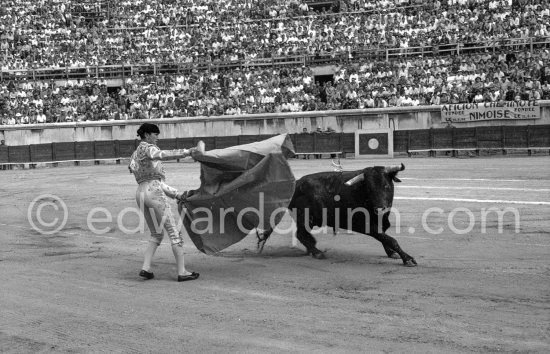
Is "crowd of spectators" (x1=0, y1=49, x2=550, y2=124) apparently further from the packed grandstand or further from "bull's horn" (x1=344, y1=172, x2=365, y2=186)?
"bull's horn" (x1=344, y1=172, x2=365, y2=186)

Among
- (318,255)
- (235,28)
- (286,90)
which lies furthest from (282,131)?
(318,255)

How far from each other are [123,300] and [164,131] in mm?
25431

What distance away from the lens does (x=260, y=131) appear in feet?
102

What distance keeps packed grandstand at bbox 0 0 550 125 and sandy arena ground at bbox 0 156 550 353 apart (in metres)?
14.6

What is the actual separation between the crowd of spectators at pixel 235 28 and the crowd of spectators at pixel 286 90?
1281 mm

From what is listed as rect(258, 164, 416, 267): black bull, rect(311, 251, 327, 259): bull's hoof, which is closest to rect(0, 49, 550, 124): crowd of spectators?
rect(258, 164, 416, 267): black bull

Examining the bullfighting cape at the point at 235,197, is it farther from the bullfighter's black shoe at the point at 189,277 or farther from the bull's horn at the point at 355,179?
the bull's horn at the point at 355,179

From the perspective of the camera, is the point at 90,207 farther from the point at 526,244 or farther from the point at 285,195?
the point at 526,244

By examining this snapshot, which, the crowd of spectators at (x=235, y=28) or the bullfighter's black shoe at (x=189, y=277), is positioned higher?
the crowd of spectators at (x=235, y=28)

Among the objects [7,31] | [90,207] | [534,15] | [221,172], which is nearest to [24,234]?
[90,207]

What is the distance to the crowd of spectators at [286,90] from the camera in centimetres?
2653

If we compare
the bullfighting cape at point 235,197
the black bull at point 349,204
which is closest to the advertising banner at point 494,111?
the black bull at point 349,204

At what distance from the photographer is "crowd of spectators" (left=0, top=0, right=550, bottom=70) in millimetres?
29281

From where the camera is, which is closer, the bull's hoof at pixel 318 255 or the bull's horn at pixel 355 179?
the bull's horn at pixel 355 179
